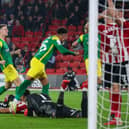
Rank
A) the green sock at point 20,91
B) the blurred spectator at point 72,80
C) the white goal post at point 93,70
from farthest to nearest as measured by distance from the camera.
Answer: the blurred spectator at point 72,80 → the green sock at point 20,91 → the white goal post at point 93,70

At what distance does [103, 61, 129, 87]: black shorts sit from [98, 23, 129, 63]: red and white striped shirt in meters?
0.08

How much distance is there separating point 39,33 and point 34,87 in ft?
17.2

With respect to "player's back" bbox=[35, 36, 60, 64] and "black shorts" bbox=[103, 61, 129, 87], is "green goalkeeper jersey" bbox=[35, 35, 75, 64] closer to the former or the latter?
"player's back" bbox=[35, 36, 60, 64]

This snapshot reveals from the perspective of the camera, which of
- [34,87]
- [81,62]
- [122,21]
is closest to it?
[122,21]

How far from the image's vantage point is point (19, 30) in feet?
68.7

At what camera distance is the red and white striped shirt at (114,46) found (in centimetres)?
692

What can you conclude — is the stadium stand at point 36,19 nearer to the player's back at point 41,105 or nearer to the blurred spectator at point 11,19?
the blurred spectator at point 11,19

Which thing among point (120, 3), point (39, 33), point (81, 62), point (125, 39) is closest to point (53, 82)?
point (81, 62)

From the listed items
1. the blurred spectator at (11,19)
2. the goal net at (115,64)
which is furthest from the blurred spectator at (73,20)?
the goal net at (115,64)

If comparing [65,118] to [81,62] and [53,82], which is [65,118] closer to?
[53,82]

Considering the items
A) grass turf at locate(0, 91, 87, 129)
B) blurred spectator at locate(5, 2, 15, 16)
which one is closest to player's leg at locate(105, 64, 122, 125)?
grass turf at locate(0, 91, 87, 129)

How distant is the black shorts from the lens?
697 centimetres

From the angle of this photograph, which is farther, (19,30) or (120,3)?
(19,30)

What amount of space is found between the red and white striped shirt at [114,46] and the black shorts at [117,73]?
77mm
